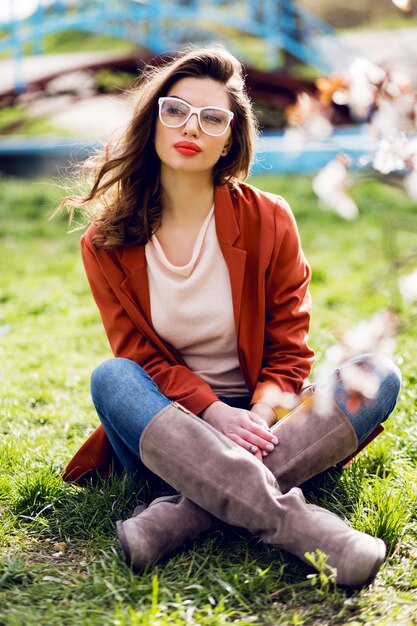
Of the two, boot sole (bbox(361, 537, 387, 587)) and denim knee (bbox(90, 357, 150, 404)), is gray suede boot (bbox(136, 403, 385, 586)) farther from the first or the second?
denim knee (bbox(90, 357, 150, 404))

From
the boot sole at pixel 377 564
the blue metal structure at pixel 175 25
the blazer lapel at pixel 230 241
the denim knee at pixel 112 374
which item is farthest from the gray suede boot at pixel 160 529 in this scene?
the blue metal structure at pixel 175 25

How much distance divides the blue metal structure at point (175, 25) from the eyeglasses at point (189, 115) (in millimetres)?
Answer: 7876

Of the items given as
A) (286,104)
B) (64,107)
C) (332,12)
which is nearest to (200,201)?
(286,104)

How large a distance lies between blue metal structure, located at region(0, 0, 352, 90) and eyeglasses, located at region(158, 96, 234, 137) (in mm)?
7876

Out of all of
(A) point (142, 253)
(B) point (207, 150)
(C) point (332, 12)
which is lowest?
(C) point (332, 12)

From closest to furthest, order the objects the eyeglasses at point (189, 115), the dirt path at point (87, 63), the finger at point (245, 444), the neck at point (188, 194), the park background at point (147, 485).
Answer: the park background at point (147, 485)
the finger at point (245, 444)
the eyeglasses at point (189, 115)
the neck at point (188, 194)
the dirt path at point (87, 63)

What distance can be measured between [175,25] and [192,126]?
1117cm

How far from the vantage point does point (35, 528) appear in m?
2.30

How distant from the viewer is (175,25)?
12.9m

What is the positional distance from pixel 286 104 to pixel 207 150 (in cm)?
776

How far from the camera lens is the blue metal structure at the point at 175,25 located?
10.1m

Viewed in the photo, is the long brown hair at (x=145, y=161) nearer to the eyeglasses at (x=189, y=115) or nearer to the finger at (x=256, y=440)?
the eyeglasses at (x=189, y=115)

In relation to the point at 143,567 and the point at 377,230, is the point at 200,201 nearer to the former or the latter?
the point at 143,567

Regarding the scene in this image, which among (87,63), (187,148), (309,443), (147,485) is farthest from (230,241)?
(87,63)
